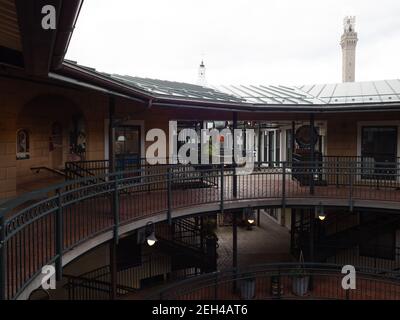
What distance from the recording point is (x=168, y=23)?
61000 mm

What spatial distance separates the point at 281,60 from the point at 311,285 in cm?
7980

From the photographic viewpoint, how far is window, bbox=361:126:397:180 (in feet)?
44.9

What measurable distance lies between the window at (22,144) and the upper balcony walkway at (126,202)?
1.70 metres

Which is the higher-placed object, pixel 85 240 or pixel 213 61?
pixel 213 61

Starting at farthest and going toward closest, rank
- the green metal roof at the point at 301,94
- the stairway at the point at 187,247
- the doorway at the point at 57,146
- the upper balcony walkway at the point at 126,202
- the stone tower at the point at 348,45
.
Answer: the stone tower at the point at 348,45 < the stairway at the point at 187,247 < the doorway at the point at 57,146 < the green metal roof at the point at 301,94 < the upper balcony walkway at the point at 126,202

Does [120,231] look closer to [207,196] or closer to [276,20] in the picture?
[207,196]

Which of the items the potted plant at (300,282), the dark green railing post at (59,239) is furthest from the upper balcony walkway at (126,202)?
the potted plant at (300,282)

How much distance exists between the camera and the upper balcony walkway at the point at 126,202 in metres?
4.96

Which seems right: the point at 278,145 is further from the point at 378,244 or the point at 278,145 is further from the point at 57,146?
the point at 57,146

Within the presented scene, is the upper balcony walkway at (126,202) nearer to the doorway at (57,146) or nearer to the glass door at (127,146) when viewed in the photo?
the glass door at (127,146)

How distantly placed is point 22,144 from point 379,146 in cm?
1274

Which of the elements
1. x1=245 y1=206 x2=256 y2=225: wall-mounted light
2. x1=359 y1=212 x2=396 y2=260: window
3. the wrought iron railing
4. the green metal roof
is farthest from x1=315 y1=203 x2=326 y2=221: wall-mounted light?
x1=359 y1=212 x2=396 y2=260: window

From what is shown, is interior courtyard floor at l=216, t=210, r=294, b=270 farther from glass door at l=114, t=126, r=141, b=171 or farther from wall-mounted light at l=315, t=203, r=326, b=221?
glass door at l=114, t=126, r=141, b=171
